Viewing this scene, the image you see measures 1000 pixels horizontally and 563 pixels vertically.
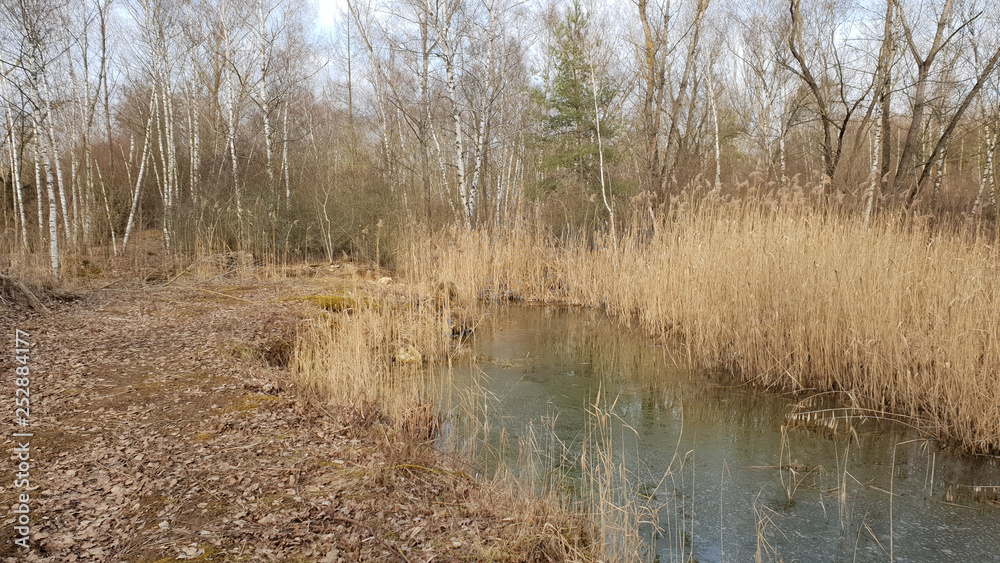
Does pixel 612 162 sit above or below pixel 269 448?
above

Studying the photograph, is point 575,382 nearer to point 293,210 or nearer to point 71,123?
point 293,210

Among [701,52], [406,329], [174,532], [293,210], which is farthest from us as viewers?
[701,52]

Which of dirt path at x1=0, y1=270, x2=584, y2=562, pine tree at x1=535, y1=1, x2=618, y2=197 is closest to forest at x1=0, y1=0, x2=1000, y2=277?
pine tree at x1=535, y1=1, x2=618, y2=197

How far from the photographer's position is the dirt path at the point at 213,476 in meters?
2.08

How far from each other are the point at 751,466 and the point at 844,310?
185 centimetres

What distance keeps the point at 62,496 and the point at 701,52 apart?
18.0m

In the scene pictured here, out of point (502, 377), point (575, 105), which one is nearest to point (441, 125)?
point (575, 105)

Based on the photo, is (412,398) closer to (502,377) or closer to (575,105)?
(502,377)

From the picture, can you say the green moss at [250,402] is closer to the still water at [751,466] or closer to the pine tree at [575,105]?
the still water at [751,466]

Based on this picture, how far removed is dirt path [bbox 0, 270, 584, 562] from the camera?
2.08 metres

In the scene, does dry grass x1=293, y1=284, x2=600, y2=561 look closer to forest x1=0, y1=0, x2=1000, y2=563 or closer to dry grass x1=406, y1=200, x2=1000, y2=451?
forest x1=0, y1=0, x2=1000, y2=563

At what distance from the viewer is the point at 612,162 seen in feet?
40.1

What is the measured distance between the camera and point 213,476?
254 centimetres

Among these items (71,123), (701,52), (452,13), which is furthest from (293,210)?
(701,52)
